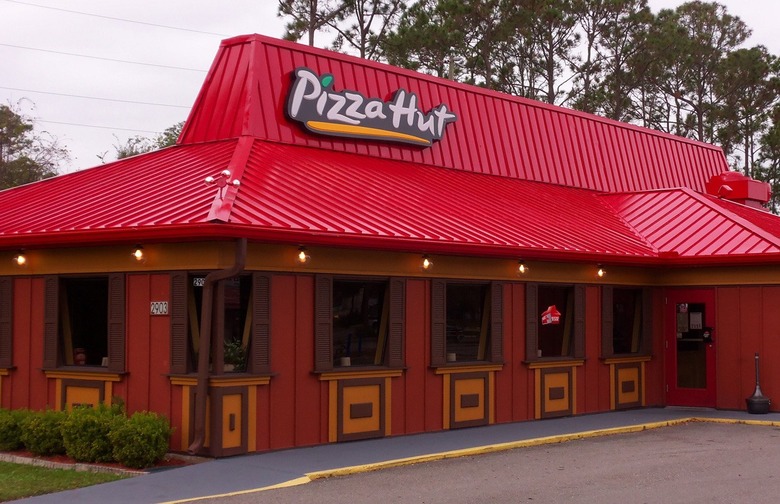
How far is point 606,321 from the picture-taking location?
19.4 metres

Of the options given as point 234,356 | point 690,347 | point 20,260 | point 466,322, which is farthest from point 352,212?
point 690,347

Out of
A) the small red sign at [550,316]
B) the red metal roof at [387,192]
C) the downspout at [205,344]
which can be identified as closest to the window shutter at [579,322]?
the small red sign at [550,316]

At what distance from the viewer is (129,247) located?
14422mm

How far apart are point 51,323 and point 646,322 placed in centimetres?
1134

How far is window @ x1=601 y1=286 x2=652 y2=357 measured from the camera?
1997cm

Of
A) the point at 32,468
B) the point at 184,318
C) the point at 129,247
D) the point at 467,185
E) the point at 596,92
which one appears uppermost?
the point at 596,92

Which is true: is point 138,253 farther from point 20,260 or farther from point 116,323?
point 20,260

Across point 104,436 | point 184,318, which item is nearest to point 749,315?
point 184,318

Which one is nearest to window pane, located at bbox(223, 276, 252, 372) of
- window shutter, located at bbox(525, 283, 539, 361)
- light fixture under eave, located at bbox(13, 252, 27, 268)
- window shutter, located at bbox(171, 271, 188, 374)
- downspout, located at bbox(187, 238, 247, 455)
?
downspout, located at bbox(187, 238, 247, 455)

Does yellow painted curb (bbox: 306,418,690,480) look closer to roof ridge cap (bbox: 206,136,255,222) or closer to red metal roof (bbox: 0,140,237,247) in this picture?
roof ridge cap (bbox: 206,136,255,222)

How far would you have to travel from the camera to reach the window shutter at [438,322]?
52.8ft

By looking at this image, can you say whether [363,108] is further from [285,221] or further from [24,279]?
[24,279]

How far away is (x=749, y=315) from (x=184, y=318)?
11.0m

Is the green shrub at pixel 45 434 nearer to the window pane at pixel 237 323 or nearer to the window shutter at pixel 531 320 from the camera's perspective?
the window pane at pixel 237 323
